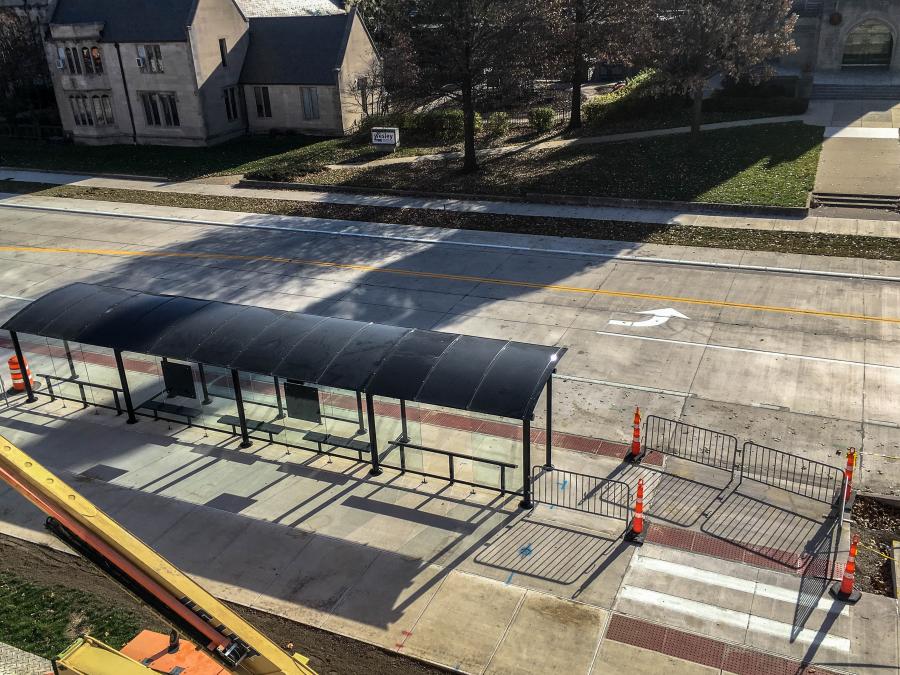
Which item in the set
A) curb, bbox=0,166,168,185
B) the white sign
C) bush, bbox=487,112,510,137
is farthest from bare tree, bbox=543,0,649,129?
curb, bbox=0,166,168,185

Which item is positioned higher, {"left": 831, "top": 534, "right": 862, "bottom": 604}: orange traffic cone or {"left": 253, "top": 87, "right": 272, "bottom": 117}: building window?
{"left": 253, "top": 87, "right": 272, "bottom": 117}: building window

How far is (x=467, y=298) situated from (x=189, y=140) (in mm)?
34409

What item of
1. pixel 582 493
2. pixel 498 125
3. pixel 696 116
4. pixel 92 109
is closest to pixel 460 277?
pixel 582 493

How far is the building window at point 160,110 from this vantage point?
52.9 meters

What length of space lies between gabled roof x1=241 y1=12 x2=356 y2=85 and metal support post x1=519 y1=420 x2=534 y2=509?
41.8m

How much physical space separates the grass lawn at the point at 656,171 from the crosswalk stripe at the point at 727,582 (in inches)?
940

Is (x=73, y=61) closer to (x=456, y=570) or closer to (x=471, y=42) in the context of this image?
(x=471, y=42)

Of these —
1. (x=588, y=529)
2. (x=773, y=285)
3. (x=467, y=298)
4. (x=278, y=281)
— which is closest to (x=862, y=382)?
(x=773, y=285)

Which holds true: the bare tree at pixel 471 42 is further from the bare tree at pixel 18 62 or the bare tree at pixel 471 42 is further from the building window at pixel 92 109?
the bare tree at pixel 18 62

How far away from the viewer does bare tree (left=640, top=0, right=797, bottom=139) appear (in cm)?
3600

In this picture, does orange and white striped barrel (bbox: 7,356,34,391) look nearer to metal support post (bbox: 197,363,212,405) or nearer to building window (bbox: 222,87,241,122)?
metal support post (bbox: 197,363,212,405)

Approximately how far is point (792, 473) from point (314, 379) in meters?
10.3

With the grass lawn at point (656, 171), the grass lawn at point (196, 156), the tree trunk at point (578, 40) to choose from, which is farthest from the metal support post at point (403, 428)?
the grass lawn at point (196, 156)

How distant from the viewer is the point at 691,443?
58.7 feet
